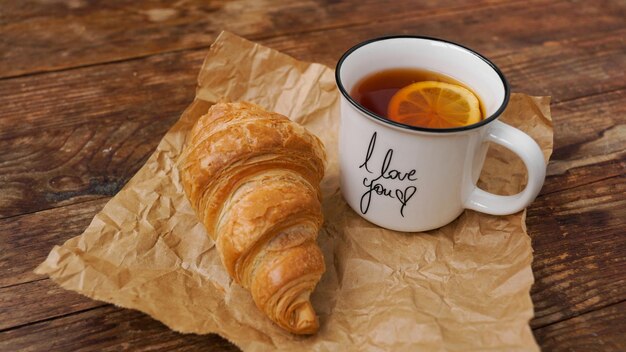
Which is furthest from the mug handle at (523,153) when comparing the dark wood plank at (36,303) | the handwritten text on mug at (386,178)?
the dark wood plank at (36,303)

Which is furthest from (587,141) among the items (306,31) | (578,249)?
(306,31)

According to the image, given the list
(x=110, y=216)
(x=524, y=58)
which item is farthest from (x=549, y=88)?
(x=110, y=216)

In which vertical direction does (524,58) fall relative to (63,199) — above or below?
below

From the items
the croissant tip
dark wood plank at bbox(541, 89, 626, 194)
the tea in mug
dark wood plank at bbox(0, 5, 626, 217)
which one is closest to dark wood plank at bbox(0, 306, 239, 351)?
the croissant tip

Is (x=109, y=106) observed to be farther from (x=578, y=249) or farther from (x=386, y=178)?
(x=578, y=249)

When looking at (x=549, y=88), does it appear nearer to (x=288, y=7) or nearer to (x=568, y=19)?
(x=568, y=19)
